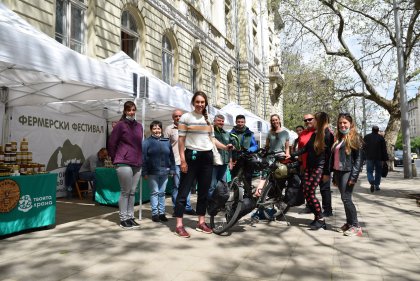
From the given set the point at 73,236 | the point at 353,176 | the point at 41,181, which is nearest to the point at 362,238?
the point at 353,176

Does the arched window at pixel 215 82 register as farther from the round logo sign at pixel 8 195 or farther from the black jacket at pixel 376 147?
the round logo sign at pixel 8 195

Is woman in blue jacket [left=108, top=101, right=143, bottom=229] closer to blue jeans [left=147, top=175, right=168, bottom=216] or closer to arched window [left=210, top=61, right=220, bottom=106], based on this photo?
blue jeans [left=147, top=175, right=168, bottom=216]

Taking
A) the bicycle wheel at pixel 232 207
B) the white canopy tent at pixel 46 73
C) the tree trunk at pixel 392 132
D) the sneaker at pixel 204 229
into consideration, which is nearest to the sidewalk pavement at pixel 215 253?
the sneaker at pixel 204 229

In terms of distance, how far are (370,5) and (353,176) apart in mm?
13599

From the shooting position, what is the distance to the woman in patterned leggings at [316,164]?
5383 millimetres

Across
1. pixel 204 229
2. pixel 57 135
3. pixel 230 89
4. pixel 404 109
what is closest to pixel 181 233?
pixel 204 229

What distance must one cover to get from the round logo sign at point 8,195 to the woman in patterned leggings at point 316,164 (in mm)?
3989

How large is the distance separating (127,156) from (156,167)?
29.5 inches

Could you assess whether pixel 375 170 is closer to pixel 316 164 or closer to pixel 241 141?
pixel 316 164

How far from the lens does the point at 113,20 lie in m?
12.3

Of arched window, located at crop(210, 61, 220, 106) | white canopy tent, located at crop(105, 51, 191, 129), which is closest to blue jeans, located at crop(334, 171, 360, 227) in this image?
white canopy tent, located at crop(105, 51, 191, 129)

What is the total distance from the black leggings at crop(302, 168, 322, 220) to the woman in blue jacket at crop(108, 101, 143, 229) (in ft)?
8.41

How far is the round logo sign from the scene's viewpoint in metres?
4.72

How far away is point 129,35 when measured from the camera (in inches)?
544
